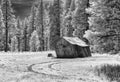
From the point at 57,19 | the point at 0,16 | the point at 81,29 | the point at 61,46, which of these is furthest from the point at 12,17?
the point at 61,46

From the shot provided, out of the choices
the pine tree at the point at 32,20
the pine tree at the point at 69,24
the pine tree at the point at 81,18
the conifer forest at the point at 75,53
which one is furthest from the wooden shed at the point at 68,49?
the pine tree at the point at 32,20

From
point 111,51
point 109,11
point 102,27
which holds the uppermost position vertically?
point 109,11

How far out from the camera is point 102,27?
44.0ft

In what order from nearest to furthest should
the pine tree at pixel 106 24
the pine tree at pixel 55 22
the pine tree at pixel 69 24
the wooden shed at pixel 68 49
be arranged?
the pine tree at pixel 106 24
the wooden shed at pixel 68 49
the pine tree at pixel 55 22
the pine tree at pixel 69 24

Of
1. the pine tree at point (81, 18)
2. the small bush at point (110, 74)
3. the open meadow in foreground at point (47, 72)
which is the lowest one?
the small bush at point (110, 74)

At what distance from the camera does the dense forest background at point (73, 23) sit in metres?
13.0

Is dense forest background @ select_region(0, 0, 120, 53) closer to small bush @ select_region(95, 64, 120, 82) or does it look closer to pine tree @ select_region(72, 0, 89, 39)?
pine tree @ select_region(72, 0, 89, 39)

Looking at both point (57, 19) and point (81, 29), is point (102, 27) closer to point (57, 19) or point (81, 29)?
point (81, 29)

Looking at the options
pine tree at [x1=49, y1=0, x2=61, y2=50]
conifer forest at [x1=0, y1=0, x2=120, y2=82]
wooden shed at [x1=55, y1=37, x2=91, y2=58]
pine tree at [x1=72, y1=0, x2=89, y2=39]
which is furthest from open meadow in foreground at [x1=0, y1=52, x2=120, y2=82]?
pine tree at [x1=49, y1=0, x2=61, y2=50]

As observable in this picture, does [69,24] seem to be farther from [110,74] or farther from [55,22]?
[110,74]

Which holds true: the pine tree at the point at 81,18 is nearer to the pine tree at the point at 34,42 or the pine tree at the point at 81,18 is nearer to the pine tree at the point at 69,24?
the pine tree at the point at 69,24

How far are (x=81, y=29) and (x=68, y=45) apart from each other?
1332 centimetres

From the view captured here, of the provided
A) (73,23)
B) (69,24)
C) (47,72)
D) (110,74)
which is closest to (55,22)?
(69,24)

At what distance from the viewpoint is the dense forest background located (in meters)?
13.0
